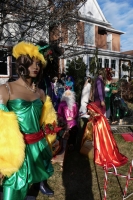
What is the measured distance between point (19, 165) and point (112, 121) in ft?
21.6

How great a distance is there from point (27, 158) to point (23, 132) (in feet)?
0.81

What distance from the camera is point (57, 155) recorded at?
4105 mm

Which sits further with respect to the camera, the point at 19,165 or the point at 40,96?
the point at 40,96

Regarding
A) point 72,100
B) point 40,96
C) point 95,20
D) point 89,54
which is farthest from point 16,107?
point 95,20

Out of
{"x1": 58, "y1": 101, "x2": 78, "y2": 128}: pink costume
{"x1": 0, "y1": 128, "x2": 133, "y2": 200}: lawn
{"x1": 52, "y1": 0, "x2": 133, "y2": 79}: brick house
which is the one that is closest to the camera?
{"x1": 0, "y1": 128, "x2": 133, "y2": 200}: lawn

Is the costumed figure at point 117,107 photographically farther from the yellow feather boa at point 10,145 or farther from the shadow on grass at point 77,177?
the yellow feather boa at point 10,145

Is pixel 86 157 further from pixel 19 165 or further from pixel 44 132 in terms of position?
pixel 19 165

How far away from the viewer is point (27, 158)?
192 centimetres

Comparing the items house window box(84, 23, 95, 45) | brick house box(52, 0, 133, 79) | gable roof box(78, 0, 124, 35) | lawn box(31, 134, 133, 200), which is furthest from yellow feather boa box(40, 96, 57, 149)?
gable roof box(78, 0, 124, 35)

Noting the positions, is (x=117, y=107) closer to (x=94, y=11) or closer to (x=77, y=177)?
(x=77, y=177)

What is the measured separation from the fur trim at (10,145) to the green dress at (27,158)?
0.08 metres

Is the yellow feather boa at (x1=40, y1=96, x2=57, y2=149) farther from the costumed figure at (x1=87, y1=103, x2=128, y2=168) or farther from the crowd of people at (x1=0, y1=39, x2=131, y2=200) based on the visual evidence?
the costumed figure at (x1=87, y1=103, x2=128, y2=168)

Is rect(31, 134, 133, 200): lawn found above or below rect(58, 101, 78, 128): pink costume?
below

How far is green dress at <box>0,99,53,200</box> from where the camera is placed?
72.6 inches
